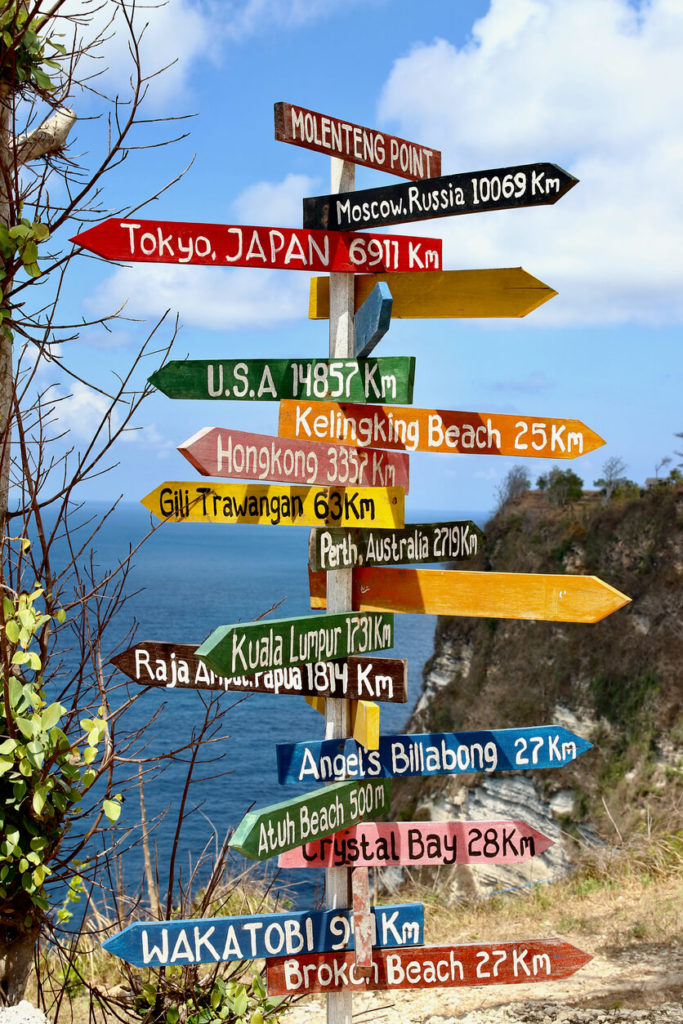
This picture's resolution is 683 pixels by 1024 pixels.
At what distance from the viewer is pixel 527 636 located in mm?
28422

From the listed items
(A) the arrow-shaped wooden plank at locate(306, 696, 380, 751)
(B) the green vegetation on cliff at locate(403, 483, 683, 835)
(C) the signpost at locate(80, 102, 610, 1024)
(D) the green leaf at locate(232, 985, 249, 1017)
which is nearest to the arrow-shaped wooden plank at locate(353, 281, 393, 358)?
(C) the signpost at locate(80, 102, 610, 1024)

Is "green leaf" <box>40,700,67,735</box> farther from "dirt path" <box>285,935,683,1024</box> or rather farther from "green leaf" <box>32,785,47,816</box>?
"dirt path" <box>285,935,683,1024</box>

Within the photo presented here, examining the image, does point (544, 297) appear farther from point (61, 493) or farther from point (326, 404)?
point (61, 493)

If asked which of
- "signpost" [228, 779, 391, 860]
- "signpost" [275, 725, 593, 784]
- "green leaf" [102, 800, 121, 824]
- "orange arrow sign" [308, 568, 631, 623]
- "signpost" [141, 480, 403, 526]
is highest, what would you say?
"signpost" [141, 480, 403, 526]

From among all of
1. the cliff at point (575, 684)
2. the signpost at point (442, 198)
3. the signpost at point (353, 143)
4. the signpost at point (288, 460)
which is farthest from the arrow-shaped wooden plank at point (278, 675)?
the cliff at point (575, 684)

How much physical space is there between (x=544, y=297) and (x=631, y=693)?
2125 centimetres

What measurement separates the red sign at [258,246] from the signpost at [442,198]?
0.09 meters

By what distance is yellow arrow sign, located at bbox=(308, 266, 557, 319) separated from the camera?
4062 mm

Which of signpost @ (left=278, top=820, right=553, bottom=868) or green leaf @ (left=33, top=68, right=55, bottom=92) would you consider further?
green leaf @ (left=33, top=68, right=55, bottom=92)

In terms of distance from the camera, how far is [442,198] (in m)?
3.96

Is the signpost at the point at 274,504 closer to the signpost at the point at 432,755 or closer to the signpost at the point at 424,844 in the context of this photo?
the signpost at the point at 432,755

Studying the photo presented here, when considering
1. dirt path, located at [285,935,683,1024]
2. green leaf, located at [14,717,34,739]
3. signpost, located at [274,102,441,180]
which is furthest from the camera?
dirt path, located at [285,935,683,1024]

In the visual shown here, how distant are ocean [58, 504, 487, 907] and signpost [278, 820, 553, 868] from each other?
570mm

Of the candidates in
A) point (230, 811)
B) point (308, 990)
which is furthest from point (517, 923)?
point (230, 811)
